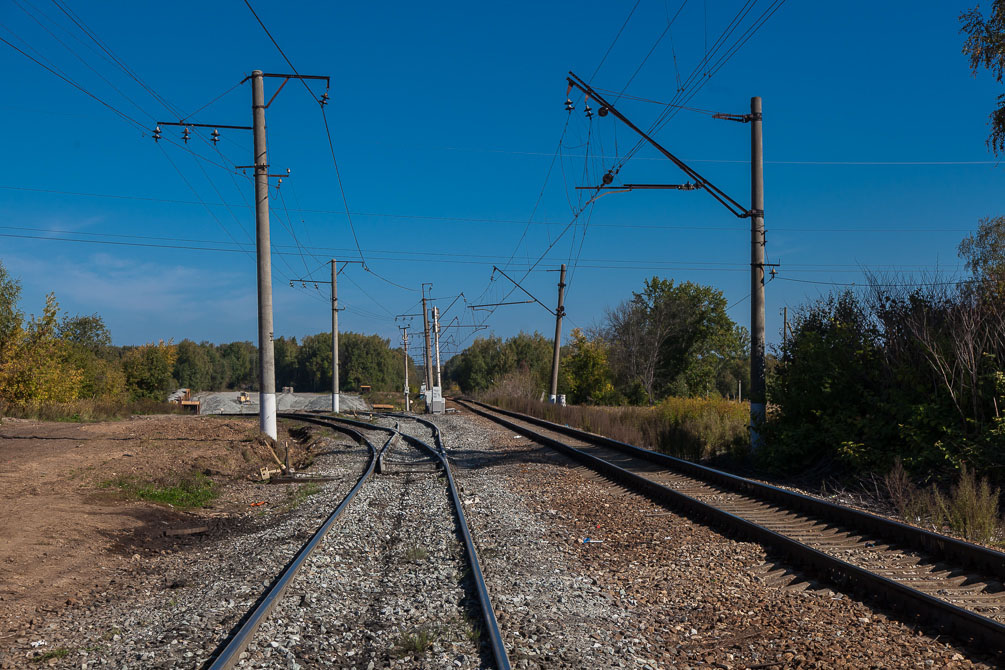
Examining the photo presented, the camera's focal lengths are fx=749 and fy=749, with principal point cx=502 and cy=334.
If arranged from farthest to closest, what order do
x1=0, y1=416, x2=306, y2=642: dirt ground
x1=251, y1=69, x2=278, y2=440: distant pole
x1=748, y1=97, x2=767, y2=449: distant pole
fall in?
x1=251, y1=69, x2=278, y2=440: distant pole
x1=748, y1=97, x2=767, y2=449: distant pole
x1=0, y1=416, x2=306, y2=642: dirt ground

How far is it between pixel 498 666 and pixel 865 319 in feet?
37.8

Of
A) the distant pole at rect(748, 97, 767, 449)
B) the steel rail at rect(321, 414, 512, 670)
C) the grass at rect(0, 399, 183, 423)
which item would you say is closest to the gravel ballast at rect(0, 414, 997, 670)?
the steel rail at rect(321, 414, 512, 670)

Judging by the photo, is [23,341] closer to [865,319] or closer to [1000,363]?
[865,319]

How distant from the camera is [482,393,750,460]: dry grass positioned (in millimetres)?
18219

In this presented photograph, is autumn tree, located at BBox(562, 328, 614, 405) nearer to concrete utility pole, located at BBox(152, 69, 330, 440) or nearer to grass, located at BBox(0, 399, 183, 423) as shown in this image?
grass, located at BBox(0, 399, 183, 423)

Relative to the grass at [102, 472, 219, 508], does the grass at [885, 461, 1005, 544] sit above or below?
above

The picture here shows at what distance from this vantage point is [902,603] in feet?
19.5

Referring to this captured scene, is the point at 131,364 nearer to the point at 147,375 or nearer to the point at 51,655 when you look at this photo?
the point at 147,375

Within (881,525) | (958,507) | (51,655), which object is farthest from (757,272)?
(51,655)

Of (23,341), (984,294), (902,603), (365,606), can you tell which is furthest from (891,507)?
(23,341)

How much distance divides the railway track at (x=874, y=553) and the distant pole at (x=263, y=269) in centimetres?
1175

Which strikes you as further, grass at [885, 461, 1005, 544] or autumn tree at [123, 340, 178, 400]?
autumn tree at [123, 340, 178, 400]

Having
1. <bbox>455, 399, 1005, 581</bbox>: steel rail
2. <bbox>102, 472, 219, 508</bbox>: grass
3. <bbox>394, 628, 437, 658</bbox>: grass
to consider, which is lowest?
<bbox>102, 472, 219, 508</bbox>: grass

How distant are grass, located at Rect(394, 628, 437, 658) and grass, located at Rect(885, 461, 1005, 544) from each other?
630cm
